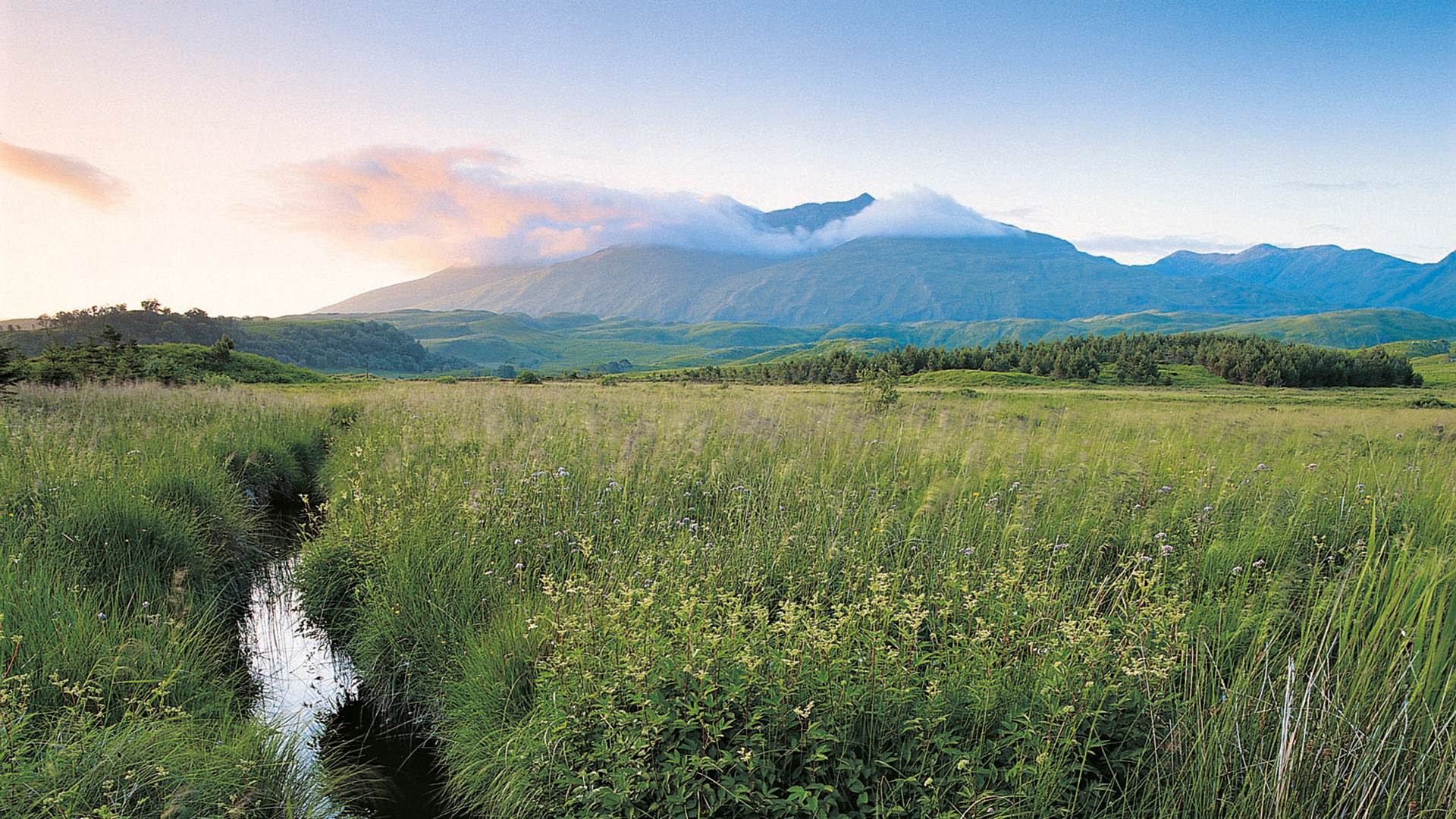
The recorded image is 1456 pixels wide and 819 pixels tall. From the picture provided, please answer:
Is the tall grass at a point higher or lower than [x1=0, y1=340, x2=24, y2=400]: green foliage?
lower

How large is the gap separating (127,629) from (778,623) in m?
4.68

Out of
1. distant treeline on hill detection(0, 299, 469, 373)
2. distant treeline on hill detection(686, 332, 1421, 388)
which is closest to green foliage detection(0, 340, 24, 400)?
distant treeline on hill detection(0, 299, 469, 373)

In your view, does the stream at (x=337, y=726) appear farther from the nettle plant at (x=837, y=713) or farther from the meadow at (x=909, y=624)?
the nettle plant at (x=837, y=713)

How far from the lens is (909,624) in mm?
3594

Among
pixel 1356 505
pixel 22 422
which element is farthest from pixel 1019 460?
pixel 22 422

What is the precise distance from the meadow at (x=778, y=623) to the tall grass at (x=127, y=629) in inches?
1.3

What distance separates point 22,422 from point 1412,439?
72.6ft

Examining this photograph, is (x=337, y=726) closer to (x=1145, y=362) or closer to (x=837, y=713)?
(x=837, y=713)

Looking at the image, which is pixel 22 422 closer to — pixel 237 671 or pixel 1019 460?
pixel 237 671

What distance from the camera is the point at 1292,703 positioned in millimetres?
3207

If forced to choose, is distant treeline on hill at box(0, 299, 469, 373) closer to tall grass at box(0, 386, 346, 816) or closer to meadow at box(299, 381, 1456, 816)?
tall grass at box(0, 386, 346, 816)

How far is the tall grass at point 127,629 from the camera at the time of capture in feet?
10.2

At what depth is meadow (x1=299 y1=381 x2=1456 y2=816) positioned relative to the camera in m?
2.96

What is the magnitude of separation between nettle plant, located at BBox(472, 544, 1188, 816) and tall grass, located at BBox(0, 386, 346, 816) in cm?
172
